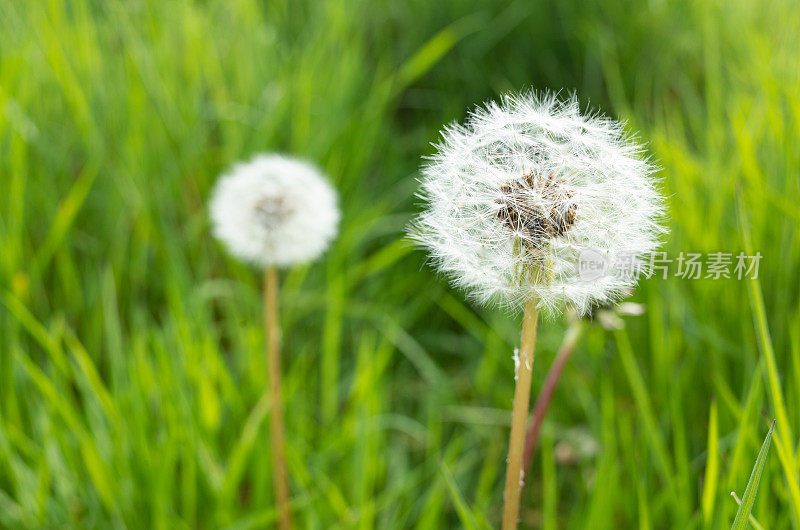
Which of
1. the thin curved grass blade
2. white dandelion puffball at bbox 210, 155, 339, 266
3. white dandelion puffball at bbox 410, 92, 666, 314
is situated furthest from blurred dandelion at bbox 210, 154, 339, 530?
the thin curved grass blade

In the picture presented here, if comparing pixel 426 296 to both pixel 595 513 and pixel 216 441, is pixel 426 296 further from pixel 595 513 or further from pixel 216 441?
pixel 595 513

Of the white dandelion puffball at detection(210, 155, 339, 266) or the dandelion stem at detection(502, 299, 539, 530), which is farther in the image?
the white dandelion puffball at detection(210, 155, 339, 266)

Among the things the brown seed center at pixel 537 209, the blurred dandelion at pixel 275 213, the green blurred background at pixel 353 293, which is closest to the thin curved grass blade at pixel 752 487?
the green blurred background at pixel 353 293

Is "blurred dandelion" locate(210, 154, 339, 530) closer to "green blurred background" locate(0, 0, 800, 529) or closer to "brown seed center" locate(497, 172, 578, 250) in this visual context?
"green blurred background" locate(0, 0, 800, 529)

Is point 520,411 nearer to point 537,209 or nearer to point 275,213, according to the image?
point 537,209

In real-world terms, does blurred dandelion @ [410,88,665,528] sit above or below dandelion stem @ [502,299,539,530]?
above

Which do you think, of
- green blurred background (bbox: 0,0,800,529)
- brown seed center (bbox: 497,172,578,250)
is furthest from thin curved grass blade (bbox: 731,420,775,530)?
brown seed center (bbox: 497,172,578,250)

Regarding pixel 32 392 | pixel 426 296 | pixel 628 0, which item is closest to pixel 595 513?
pixel 426 296

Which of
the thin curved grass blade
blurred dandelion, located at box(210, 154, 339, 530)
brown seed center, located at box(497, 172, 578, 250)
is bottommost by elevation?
the thin curved grass blade
